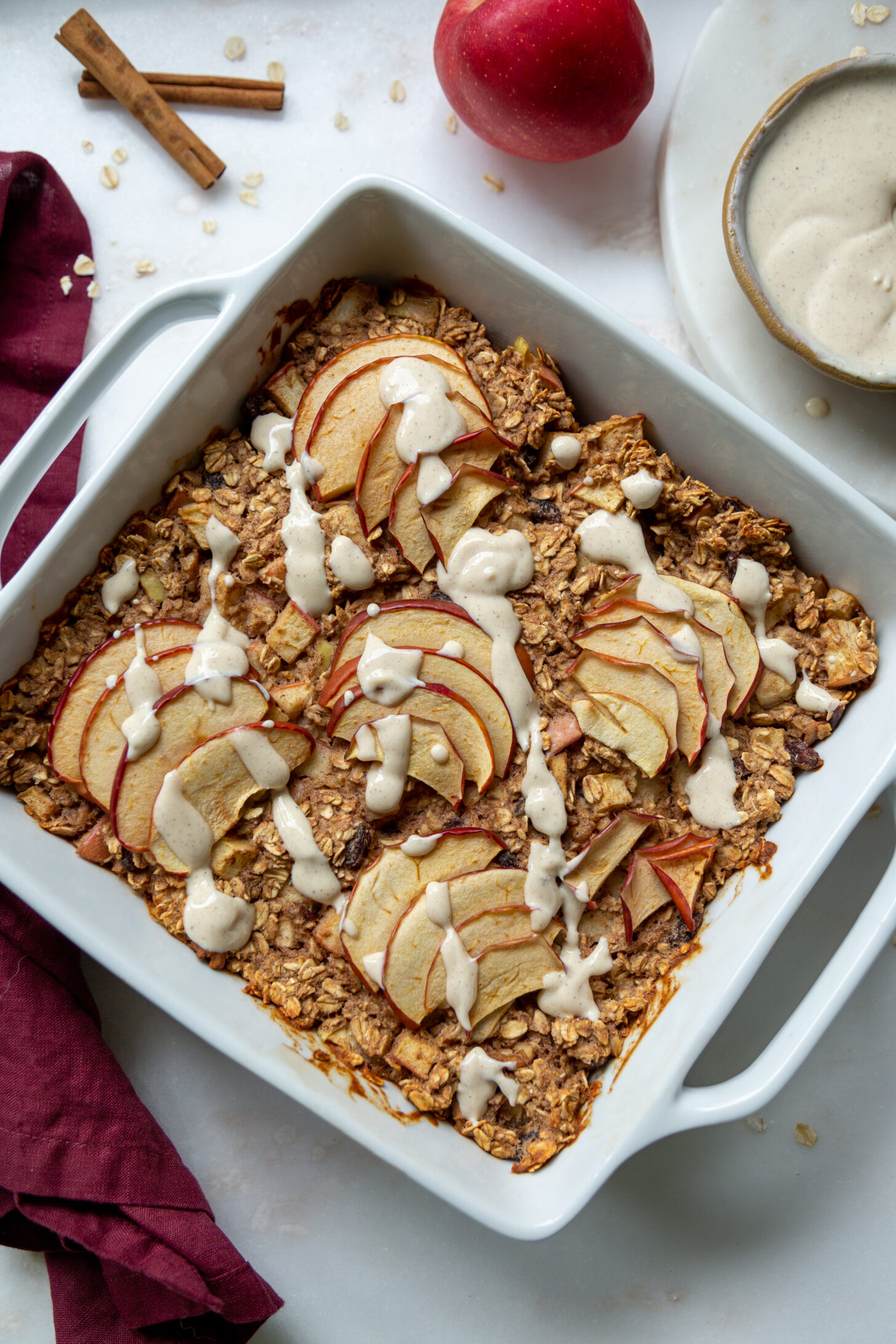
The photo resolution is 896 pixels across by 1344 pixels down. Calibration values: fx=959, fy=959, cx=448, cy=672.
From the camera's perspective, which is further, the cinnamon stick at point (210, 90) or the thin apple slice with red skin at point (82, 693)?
the cinnamon stick at point (210, 90)

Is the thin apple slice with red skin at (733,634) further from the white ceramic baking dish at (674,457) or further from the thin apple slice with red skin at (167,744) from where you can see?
the thin apple slice with red skin at (167,744)

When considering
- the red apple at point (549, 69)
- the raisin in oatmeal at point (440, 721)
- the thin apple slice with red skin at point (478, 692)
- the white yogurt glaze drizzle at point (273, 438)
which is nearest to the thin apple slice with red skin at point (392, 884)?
the raisin in oatmeal at point (440, 721)

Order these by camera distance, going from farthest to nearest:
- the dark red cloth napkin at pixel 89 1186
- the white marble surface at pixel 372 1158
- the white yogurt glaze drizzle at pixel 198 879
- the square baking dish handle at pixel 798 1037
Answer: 1. the white marble surface at pixel 372 1158
2. the dark red cloth napkin at pixel 89 1186
3. the white yogurt glaze drizzle at pixel 198 879
4. the square baking dish handle at pixel 798 1037

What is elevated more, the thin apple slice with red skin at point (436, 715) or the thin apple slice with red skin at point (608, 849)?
the thin apple slice with red skin at point (436, 715)

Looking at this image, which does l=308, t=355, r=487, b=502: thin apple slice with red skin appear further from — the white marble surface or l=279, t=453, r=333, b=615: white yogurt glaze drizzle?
the white marble surface

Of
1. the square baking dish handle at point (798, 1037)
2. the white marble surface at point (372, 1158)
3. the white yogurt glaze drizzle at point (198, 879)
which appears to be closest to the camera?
the square baking dish handle at point (798, 1037)

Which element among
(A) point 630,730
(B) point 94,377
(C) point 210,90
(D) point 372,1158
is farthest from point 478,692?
(C) point 210,90

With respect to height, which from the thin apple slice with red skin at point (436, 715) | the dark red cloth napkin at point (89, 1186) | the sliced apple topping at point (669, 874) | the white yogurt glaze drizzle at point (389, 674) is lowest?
the dark red cloth napkin at point (89, 1186)

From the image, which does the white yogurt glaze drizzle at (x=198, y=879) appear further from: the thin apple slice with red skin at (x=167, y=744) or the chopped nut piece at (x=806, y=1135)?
the chopped nut piece at (x=806, y=1135)

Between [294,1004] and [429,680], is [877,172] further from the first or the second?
[294,1004]
